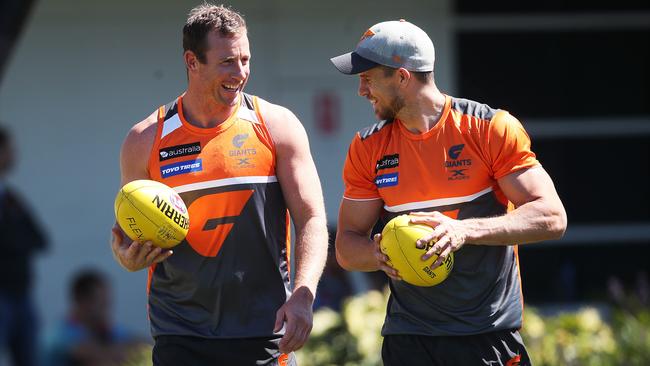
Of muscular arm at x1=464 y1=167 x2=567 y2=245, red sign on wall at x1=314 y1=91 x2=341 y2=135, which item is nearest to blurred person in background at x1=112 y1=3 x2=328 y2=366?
muscular arm at x1=464 y1=167 x2=567 y2=245

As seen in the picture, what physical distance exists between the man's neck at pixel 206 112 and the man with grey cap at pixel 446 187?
0.59m

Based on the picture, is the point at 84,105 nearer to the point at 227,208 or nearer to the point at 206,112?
the point at 206,112

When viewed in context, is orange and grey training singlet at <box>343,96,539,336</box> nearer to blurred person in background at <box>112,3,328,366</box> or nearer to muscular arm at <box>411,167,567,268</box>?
muscular arm at <box>411,167,567,268</box>

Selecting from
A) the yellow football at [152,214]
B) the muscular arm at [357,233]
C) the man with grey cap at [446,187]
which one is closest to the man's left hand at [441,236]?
the man with grey cap at [446,187]

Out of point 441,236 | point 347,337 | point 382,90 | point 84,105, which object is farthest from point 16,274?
point 441,236

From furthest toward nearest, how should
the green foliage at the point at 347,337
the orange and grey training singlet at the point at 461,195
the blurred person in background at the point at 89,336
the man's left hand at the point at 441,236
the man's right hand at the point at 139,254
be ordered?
the blurred person in background at the point at 89,336 < the green foliage at the point at 347,337 < the orange and grey training singlet at the point at 461,195 < the man's right hand at the point at 139,254 < the man's left hand at the point at 441,236

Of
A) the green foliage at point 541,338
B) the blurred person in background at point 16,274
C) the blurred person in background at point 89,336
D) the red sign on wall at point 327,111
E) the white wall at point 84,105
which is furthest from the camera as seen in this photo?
the red sign on wall at point 327,111

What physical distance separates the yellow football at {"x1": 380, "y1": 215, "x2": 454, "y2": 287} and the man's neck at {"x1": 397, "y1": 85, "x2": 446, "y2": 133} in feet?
1.60

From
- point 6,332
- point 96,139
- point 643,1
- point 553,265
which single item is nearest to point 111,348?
point 6,332

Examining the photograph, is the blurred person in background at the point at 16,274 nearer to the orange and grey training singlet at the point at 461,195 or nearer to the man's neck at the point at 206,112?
the man's neck at the point at 206,112

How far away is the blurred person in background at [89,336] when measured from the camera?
8.20 meters

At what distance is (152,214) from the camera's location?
4891 millimetres

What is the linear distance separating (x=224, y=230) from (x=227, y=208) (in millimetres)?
100

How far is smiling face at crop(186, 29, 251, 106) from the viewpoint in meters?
5.15
